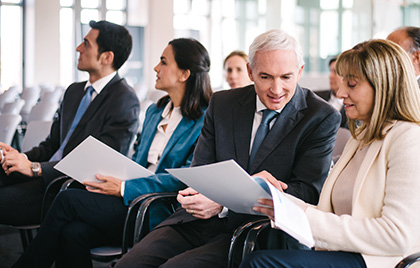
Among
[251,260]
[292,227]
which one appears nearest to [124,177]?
[251,260]

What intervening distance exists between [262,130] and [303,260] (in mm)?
724

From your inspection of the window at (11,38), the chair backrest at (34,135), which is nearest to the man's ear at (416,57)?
the chair backrest at (34,135)

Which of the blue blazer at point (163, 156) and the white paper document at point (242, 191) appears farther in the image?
the blue blazer at point (163, 156)

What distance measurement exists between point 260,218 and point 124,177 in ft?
2.70

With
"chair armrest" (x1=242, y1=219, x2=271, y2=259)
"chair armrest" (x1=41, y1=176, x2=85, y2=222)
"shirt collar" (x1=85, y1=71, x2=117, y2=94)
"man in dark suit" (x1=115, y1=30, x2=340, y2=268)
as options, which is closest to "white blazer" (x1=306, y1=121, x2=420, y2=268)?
"chair armrest" (x1=242, y1=219, x2=271, y2=259)

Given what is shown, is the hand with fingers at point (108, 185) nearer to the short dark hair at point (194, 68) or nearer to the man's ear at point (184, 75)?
the short dark hair at point (194, 68)

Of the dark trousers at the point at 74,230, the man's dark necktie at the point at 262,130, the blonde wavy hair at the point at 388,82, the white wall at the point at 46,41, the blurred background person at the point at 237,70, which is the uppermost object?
the white wall at the point at 46,41

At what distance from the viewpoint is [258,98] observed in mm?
2248

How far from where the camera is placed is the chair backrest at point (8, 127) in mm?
3824

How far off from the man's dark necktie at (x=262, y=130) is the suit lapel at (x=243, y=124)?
0.09ft

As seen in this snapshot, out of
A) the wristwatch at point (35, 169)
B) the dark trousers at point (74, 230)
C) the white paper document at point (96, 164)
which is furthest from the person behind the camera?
the wristwatch at point (35, 169)

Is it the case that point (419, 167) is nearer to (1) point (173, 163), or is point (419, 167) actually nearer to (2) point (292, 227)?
(2) point (292, 227)

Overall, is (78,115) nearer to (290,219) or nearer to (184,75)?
(184,75)

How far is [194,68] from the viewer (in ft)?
9.18
